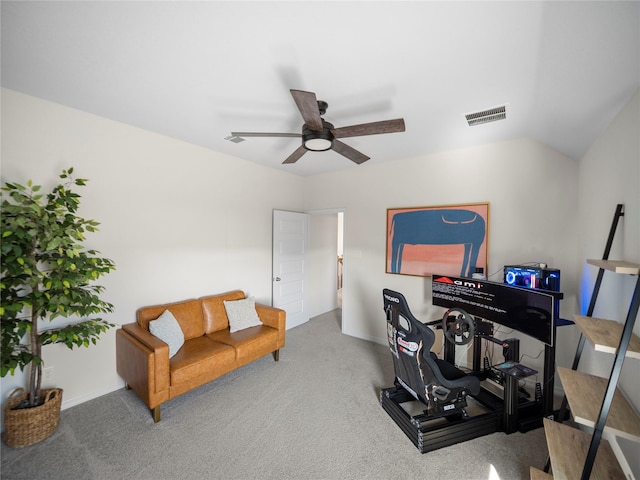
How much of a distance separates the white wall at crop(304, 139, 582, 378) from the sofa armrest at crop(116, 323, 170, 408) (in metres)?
2.83

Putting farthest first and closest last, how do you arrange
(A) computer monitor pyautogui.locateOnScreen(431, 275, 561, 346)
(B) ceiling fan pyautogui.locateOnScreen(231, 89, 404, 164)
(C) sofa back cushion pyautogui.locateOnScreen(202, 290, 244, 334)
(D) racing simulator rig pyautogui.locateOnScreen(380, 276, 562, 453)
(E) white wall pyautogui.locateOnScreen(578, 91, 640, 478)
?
(C) sofa back cushion pyautogui.locateOnScreen(202, 290, 244, 334), (A) computer monitor pyautogui.locateOnScreen(431, 275, 561, 346), (D) racing simulator rig pyautogui.locateOnScreen(380, 276, 562, 453), (B) ceiling fan pyautogui.locateOnScreen(231, 89, 404, 164), (E) white wall pyautogui.locateOnScreen(578, 91, 640, 478)

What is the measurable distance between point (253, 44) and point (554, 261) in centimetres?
357

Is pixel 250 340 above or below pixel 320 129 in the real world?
below

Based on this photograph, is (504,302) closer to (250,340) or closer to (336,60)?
(336,60)

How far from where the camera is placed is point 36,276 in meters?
1.91

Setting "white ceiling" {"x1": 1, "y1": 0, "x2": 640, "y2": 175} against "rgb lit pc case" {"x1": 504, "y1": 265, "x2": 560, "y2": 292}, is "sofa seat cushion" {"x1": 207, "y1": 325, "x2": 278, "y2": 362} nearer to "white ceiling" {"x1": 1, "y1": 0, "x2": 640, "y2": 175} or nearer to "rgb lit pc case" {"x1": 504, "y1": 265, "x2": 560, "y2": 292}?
"white ceiling" {"x1": 1, "y1": 0, "x2": 640, "y2": 175}

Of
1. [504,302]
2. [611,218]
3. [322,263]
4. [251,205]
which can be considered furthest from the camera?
[322,263]

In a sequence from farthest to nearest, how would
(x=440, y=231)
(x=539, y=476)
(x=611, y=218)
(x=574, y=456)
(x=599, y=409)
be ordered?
(x=440, y=231) < (x=611, y=218) < (x=539, y=476) < (x=574, y=456) < (x=599, y=409)

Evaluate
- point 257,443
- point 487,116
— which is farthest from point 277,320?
point 487,116

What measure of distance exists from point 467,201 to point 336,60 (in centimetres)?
255

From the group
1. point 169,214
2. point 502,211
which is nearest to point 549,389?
point 502,211

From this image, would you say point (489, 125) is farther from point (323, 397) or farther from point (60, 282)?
point (60, 282)

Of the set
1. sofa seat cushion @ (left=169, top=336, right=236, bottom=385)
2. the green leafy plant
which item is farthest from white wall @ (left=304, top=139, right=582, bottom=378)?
the green leafy plant

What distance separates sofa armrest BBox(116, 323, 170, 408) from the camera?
224cm
